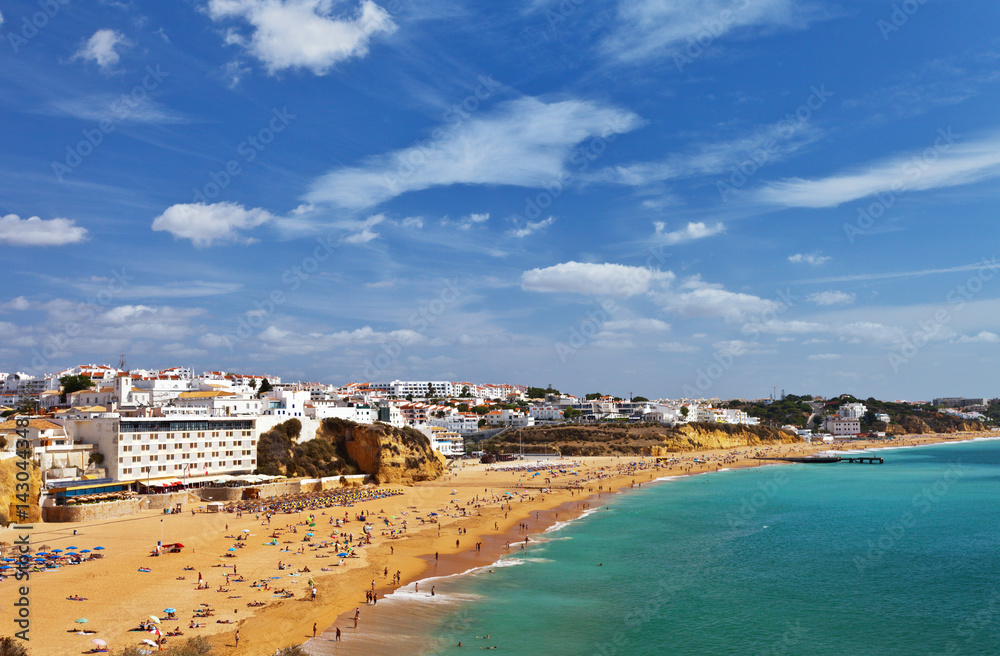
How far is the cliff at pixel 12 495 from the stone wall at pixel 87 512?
2.01 ft

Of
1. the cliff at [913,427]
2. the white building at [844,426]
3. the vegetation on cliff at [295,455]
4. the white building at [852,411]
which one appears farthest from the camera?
the cliff at [913,427]

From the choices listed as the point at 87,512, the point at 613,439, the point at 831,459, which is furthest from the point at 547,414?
the point at 87,512

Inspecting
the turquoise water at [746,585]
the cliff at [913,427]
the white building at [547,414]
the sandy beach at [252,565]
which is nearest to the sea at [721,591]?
the turquoise water at [746,585]

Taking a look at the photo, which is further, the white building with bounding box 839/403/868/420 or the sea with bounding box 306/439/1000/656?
the white building with bounding box 839/403/868/420

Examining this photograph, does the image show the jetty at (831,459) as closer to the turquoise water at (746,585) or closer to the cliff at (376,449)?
the turquoise water at (746,585)

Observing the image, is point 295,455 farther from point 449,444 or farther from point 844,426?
point 844,426

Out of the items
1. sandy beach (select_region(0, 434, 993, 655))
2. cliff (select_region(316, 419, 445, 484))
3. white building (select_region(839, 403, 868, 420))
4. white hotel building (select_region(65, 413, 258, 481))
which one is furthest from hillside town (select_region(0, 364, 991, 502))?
white building (select_region(839, 403, 868, 420))

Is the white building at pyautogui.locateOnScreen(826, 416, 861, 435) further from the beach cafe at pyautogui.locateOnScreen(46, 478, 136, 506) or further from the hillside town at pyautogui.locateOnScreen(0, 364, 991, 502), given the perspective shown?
the beach cafe at pyautogui.locateOnScreen(46, 478, 136, 506)

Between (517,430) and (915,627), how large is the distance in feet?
324

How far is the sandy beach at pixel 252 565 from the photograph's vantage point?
2169 cm

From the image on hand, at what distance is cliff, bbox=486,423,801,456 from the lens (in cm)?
11162

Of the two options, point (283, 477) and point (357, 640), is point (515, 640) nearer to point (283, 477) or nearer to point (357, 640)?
point (357, 640)

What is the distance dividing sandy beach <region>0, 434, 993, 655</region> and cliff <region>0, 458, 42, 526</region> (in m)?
1.45

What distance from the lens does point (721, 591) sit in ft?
94.8
